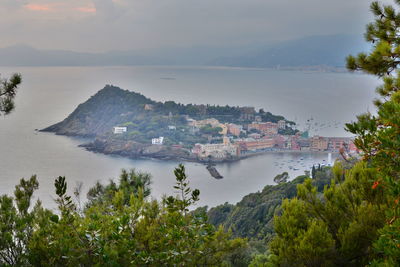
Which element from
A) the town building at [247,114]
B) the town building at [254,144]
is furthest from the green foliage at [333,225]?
the town building at [247,114]

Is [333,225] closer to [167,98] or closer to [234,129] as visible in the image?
[234,129]

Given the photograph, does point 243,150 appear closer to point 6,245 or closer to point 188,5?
point 188,5

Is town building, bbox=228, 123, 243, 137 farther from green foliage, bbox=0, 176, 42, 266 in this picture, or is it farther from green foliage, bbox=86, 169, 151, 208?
green foliage, bbox=0, 176, 42, 266

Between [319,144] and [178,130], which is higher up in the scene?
[178,130]

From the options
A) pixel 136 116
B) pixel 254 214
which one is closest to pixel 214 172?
pixel 254 214

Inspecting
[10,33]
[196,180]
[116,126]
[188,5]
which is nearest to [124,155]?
[116,126]

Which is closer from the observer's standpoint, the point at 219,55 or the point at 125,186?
the point at 125,186
